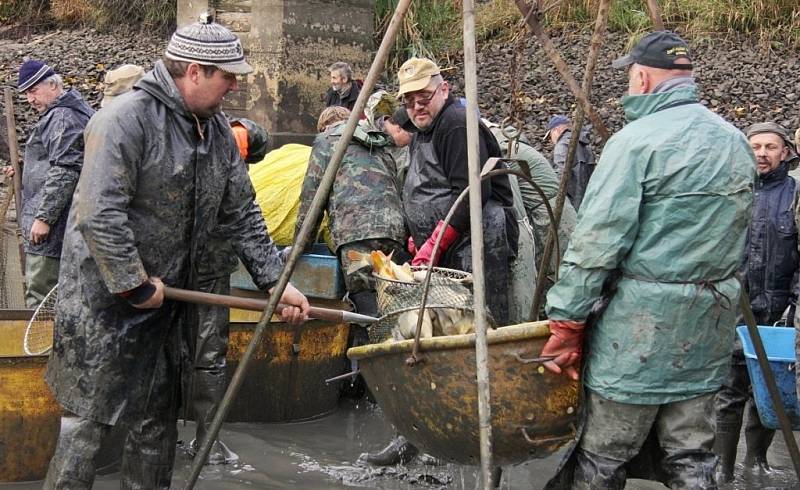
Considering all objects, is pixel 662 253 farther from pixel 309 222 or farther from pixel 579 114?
pixel 309 222

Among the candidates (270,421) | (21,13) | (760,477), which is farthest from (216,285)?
(21,13)

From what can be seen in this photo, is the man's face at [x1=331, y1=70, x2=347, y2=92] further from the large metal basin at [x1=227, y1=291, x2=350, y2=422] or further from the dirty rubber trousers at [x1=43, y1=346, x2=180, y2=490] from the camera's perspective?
the dirty rubber trousers at [x1=43, y1=346, x2=180, y2=490]

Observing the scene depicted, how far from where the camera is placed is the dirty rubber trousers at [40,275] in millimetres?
7789

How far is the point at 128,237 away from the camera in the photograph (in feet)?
14.7

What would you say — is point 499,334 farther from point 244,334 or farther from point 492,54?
point 492,54

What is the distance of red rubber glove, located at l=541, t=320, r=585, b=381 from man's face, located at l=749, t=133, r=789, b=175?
2612mm

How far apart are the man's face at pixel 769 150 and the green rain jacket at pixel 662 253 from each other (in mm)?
2190


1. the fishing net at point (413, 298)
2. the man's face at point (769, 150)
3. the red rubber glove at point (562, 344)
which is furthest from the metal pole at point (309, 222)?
the man's face at point (769, 150)

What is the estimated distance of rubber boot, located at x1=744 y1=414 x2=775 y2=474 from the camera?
6.58m

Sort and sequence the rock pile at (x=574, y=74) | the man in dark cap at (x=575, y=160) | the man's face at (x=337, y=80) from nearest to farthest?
the man in dark cap at (x=575, y=160), the man's face at (x=337, y=80), the rock pile at (x=574, y=74)

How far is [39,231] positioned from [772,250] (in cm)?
460

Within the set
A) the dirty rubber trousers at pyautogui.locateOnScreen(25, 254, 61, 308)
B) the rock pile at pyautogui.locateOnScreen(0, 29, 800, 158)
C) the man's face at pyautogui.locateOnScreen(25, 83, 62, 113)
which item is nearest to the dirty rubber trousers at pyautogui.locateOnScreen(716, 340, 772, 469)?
the dirty rubber trousers at pyautogui.locateOnScreen(25, 254, 61, 308)

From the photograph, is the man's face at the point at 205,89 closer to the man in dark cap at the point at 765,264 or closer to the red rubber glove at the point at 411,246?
the red rubber glove at the point at 411,246

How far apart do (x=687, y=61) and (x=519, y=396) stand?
4.83ft
